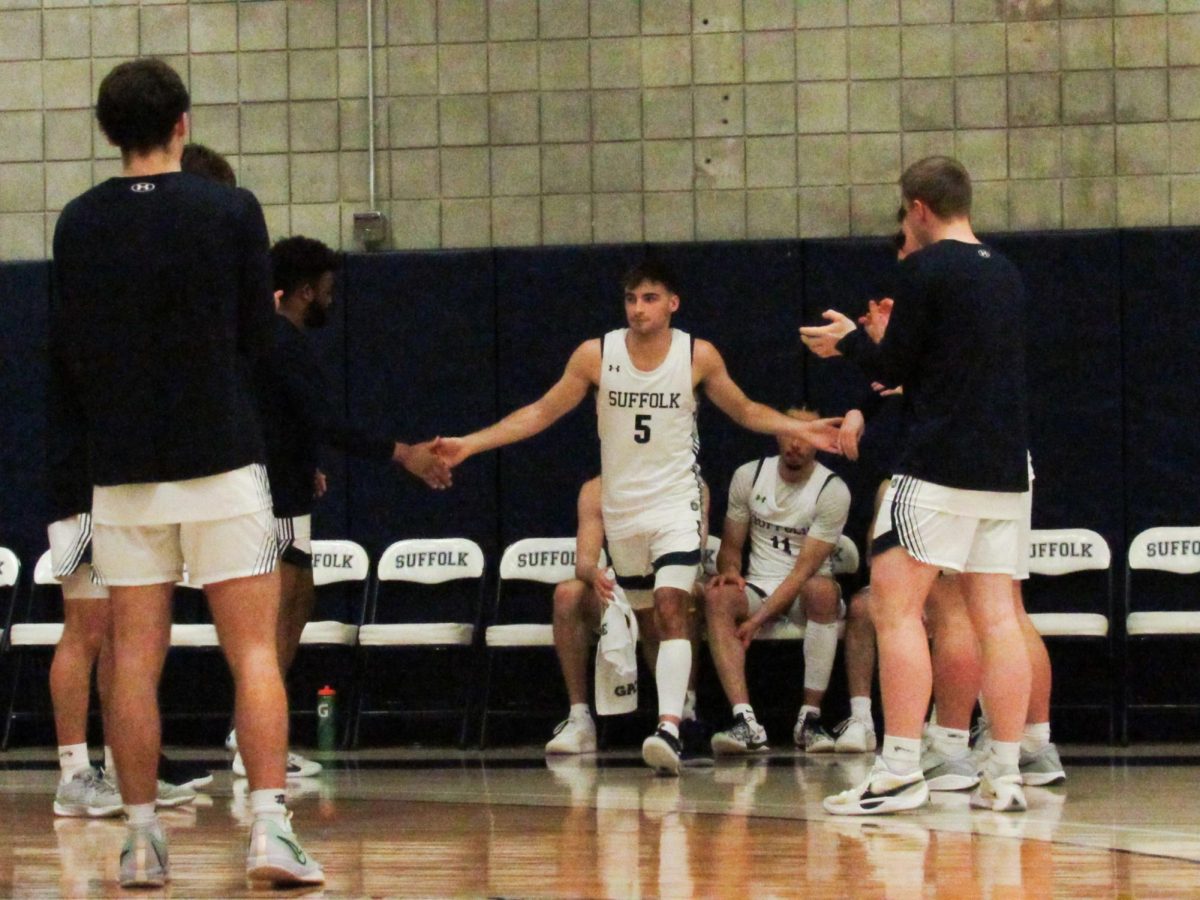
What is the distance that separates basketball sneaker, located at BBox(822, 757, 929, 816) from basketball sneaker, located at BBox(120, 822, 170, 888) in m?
2.05

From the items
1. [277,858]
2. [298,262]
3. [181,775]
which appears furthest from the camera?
[298,262]

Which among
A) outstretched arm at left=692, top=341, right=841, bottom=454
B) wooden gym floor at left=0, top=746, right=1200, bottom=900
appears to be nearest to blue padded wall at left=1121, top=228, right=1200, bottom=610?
wooden gym floor at left=0, top=746, right=1200, bottom=900

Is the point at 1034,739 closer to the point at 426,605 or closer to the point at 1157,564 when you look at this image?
the point at 1157,564

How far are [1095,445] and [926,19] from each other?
2142 millimetres

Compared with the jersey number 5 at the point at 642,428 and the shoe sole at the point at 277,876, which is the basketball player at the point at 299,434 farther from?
the shoe sole at the point at 277,876

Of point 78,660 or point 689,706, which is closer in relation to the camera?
point 78,660

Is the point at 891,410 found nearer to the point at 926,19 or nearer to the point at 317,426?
the point at 926,19

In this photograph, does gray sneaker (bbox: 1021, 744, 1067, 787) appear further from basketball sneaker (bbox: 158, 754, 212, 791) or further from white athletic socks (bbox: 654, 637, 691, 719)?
basketball sneaker (bbox: 158, 754, 212, 791)

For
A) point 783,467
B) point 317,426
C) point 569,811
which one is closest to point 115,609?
point 569,811

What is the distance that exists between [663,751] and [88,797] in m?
2.07

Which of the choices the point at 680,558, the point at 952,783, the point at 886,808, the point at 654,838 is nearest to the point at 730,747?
the point at 680,558

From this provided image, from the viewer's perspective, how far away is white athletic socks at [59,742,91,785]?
18.6 ft

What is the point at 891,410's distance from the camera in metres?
8.40

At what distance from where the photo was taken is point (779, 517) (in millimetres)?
8023
